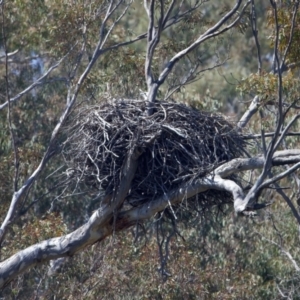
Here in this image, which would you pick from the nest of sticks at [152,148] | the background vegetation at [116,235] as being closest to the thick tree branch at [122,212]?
the nest of sticks at [152,148]

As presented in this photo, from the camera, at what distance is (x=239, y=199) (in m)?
6.28

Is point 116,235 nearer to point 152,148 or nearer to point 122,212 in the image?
point 122,212

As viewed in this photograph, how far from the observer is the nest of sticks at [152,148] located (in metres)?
7.26

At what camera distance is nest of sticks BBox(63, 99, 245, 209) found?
23.8 ft

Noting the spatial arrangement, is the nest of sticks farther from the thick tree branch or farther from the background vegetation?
the background vegetation

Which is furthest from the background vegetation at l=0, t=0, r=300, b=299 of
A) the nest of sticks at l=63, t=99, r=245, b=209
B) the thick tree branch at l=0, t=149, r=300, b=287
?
the thick tree branch at l=0, t=149, r=300, b=287

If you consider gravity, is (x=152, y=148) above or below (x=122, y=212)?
above

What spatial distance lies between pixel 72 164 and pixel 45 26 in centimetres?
590

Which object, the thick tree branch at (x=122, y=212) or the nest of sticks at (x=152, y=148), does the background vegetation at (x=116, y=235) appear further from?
the thick tree branch at (x=122, y=212)

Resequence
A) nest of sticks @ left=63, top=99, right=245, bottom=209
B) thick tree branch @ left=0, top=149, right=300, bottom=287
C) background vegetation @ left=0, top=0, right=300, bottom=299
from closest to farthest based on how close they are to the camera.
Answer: thick tree branch @ left=0, top=149, right=300, bottom=287 → nest of sticks @ left=63, top=99, right=245, bottom=209 → background vegetation @ left=0, top=0, right=300, bottom=299

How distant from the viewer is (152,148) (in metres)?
7.27

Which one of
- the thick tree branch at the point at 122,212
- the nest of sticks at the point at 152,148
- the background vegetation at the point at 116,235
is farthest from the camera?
the background vegetation at the point at 116,235

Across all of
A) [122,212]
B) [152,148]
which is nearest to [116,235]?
[122,212]

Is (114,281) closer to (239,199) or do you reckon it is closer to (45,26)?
(45,26)
